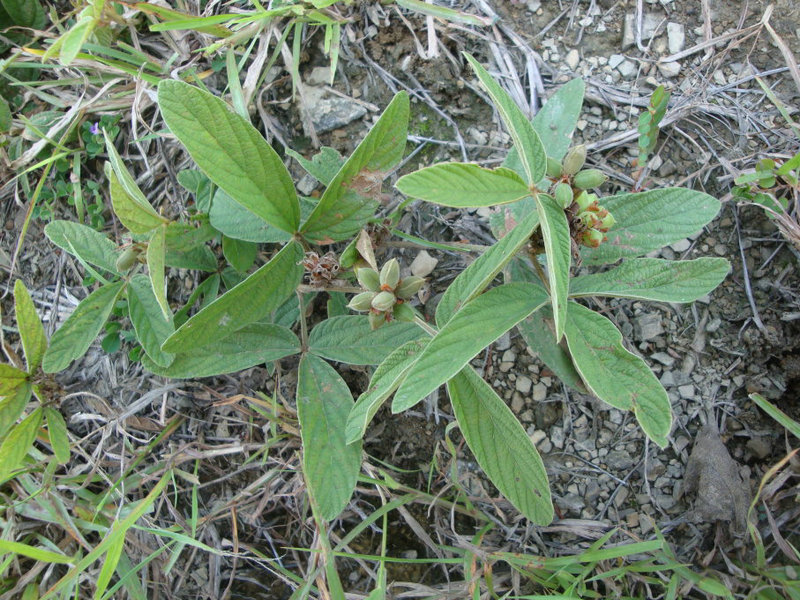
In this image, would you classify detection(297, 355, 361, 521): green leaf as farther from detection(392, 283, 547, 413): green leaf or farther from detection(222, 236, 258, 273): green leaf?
detection(392, 283, 547, 413): green leaf

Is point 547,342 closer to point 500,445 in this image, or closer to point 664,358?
point 500,445

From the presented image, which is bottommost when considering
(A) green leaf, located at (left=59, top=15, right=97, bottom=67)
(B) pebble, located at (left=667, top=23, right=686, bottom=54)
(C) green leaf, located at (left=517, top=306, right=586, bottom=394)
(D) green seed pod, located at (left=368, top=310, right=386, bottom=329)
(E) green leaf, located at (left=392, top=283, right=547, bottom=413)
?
(C) green leaf, located at (left=517, top=306, right=586, bottom=394)

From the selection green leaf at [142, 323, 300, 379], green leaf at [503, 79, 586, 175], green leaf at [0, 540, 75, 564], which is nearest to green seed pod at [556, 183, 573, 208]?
green leaf at [503, 79, 586, 175]

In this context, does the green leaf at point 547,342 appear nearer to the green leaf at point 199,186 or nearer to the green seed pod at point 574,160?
the green seed pod at point 574,160

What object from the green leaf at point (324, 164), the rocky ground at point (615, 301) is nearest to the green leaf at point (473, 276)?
the rocky ground at point (615, 301)

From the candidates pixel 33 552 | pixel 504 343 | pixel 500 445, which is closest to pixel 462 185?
pixel 500 445

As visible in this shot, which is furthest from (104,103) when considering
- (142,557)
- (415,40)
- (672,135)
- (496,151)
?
(672,135)
